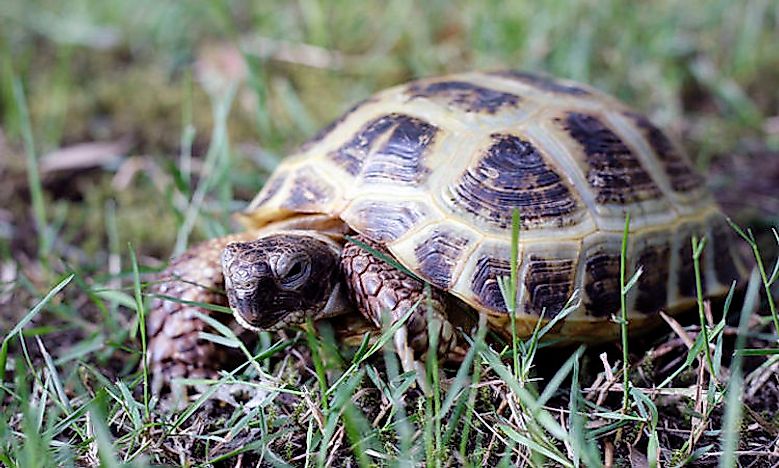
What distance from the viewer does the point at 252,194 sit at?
10.9ft

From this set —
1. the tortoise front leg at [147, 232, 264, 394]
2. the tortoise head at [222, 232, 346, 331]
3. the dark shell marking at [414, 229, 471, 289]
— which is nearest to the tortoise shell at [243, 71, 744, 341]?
the dark shell marking at [414, 229, 471, 289]

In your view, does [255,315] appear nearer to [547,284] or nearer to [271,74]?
[547,284]

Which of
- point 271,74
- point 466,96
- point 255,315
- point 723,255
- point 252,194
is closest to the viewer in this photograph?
point 255,315

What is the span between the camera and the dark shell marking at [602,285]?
6.77 feet

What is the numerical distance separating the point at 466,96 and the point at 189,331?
43.0 inches

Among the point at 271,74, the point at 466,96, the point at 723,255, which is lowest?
the point at 723,255

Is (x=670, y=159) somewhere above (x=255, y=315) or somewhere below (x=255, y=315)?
above

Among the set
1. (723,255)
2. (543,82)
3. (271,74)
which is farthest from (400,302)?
(271,74)

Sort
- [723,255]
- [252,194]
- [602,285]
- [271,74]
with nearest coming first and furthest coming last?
→ [602,285] < [723,255] < [252,194] < [271,74]

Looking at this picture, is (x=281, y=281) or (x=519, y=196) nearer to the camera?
(x=281, y=281)

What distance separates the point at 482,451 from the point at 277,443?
0.47 m

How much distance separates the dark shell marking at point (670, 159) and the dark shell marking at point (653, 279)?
0.95ft

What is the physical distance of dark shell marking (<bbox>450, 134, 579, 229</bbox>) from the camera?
2.06m

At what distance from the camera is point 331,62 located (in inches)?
158
